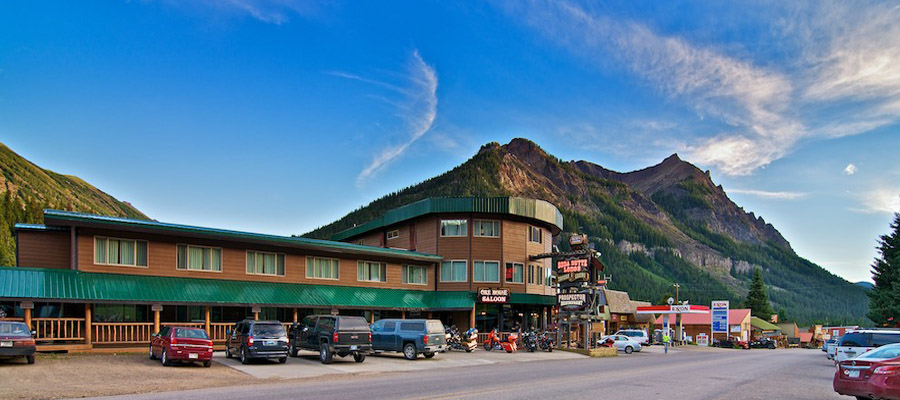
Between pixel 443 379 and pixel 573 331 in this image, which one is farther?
pixel 573 331

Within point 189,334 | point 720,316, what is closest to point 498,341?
point 189,334

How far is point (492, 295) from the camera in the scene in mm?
47094

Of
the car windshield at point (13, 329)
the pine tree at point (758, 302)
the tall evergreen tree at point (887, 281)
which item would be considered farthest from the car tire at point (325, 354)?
the pine tree at point (758, 302)

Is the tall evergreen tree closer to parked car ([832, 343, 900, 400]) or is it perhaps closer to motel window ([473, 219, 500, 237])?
motel window ([473, 219, 500, 237])

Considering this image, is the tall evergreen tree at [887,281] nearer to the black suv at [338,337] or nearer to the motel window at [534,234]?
the motel window at [534,234]

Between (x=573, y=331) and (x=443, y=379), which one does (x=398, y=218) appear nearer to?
(x=573, y=331)

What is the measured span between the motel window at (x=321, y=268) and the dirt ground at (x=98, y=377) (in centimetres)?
1433

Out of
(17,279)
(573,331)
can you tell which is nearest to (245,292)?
(17,279)

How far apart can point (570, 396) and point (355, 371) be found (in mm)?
11094

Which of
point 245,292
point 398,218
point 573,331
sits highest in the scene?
point 398,218

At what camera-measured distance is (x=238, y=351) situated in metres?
28.7

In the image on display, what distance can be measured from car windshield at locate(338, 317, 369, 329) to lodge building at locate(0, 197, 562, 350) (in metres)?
8.42

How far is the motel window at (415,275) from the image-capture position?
47844 millimetres

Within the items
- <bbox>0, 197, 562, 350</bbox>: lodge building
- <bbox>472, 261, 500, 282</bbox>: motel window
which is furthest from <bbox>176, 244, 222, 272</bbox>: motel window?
<bbox>472, 261, 500, 282</bbox>: motel window
